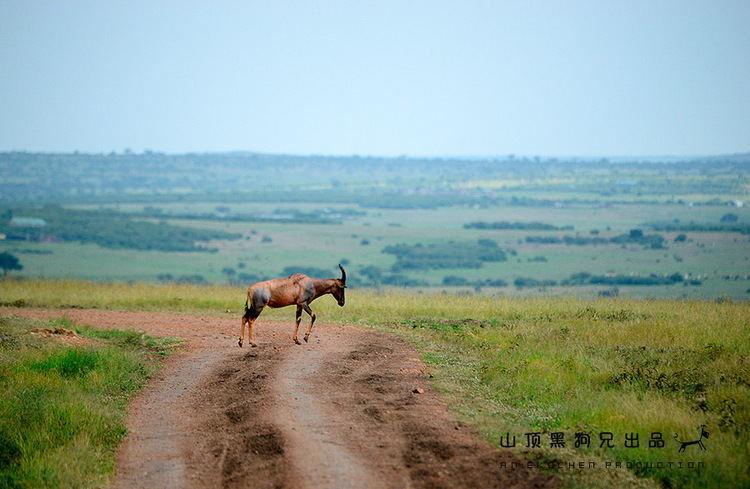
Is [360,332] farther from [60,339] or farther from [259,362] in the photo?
[60,339]

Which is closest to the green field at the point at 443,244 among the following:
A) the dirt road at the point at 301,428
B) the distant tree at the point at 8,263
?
the distant tree at the point at 8,263

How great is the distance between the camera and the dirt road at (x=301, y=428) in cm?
893

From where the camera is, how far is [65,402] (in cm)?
1125

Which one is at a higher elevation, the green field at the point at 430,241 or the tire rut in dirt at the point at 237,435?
the tire rut in dirt at the point at 237,435

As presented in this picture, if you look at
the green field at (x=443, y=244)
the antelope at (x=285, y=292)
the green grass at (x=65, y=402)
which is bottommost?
the green field at (x=443, y=244)

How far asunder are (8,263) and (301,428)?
8900 centimetres

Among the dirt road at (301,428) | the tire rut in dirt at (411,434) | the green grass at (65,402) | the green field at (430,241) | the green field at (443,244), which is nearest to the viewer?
the tire rut in dirt at (411,434)

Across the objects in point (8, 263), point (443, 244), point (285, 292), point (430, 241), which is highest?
point (285, 292)

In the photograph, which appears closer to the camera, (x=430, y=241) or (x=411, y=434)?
(x=411, y=434)

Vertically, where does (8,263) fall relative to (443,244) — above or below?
above

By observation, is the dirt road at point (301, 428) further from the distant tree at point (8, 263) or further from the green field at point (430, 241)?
the distant tree at point (8, 263)

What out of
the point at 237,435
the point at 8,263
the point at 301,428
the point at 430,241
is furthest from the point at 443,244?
the point at 237,435

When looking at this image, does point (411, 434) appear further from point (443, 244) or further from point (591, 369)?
point (443, 244)

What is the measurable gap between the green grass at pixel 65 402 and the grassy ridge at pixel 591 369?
17.1ft
